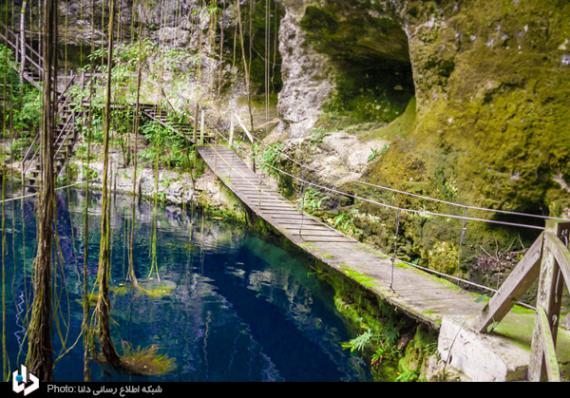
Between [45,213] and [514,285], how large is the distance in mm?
3113

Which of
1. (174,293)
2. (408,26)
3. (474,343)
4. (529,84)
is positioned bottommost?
(174,293)

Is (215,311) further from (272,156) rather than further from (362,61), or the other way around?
(362,61)

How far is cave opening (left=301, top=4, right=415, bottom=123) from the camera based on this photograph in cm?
856

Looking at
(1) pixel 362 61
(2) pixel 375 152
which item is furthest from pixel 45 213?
(1) pixel 362 61

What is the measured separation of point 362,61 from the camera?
1017 centimetres

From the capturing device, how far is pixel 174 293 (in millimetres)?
6785

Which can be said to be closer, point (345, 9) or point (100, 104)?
point (345, 9)

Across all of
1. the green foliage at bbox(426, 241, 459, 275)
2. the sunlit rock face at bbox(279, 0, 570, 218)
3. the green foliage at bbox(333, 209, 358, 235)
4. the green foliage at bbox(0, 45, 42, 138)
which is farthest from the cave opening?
the green foliage at bbox(0, 45, 42, 138)

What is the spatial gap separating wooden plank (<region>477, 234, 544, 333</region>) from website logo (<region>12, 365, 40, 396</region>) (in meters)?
3.16
